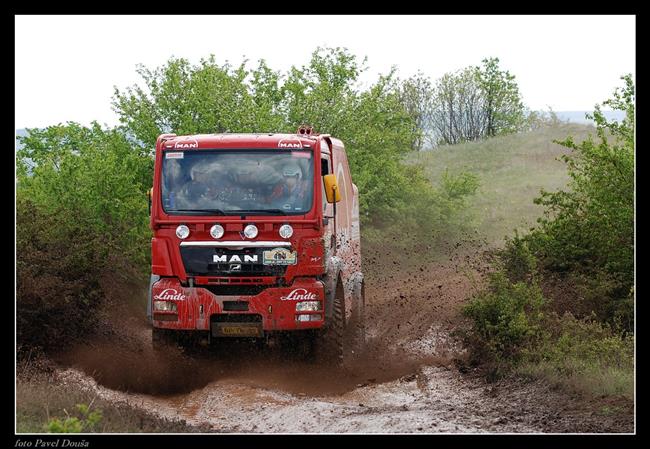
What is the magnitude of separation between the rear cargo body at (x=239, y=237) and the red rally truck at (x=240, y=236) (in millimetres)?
14

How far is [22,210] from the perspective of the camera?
55.0 ft

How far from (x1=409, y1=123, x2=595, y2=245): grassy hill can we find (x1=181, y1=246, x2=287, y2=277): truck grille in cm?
3390

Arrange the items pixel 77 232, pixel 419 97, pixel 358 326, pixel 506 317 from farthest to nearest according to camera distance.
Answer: pixel 419 97 → pixel 358 326 → pixel 77 232 → pixel 506 317

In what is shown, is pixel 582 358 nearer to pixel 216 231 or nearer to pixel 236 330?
pixel 236 330

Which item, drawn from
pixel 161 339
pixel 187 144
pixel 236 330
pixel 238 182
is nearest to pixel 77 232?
pixel 161 339

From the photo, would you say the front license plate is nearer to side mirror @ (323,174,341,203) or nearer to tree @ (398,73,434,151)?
side mirror @ (323,174,341,203)

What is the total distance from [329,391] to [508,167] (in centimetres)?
4859

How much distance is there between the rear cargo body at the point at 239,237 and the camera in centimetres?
1363

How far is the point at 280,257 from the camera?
13672mm

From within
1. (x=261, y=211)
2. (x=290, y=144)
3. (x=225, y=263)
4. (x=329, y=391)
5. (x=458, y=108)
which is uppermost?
(x=458, y=108)

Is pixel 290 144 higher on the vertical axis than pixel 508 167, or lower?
lower

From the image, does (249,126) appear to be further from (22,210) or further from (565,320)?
(565,320)

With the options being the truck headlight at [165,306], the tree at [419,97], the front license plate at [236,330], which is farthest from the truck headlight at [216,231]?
the tree at [419,97]
